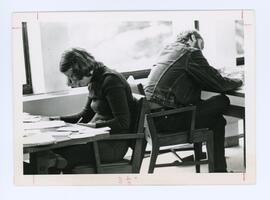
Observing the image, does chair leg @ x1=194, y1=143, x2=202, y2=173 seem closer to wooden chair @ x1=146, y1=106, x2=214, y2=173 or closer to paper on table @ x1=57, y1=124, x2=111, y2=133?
wooden chair @ x1=146, y1=106, x2=214, y2=173

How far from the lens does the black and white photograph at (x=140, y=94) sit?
53.7 inches

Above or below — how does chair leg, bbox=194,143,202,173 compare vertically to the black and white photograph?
below

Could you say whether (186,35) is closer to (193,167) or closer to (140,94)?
(140,94)

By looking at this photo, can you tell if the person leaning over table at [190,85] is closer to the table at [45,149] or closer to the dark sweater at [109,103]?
the dark sweater at [109,103]

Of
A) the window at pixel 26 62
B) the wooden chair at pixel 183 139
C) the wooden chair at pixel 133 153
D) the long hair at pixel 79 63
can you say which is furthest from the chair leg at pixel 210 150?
the window at pixel 26 62

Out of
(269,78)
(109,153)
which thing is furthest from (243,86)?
(109,153)

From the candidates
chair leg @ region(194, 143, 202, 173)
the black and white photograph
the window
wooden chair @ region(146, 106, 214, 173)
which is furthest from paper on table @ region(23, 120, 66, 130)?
chair leg @ region(194, 143, 202, 173)

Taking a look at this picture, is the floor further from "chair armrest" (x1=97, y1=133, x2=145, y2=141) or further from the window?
the window

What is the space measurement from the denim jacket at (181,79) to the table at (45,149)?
0.24 meters

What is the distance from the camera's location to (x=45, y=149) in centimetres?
134

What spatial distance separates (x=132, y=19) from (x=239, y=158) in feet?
1.98

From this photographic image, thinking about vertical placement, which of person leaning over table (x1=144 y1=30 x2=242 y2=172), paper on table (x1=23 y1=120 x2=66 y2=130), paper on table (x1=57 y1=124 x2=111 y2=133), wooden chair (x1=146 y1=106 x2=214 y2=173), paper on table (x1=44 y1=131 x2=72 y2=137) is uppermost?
person leaning over table (x1=144 y1=30 x2=242 y2=172)

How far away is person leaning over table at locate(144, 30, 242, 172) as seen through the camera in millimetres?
1370

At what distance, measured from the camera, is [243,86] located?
54.5 inches
